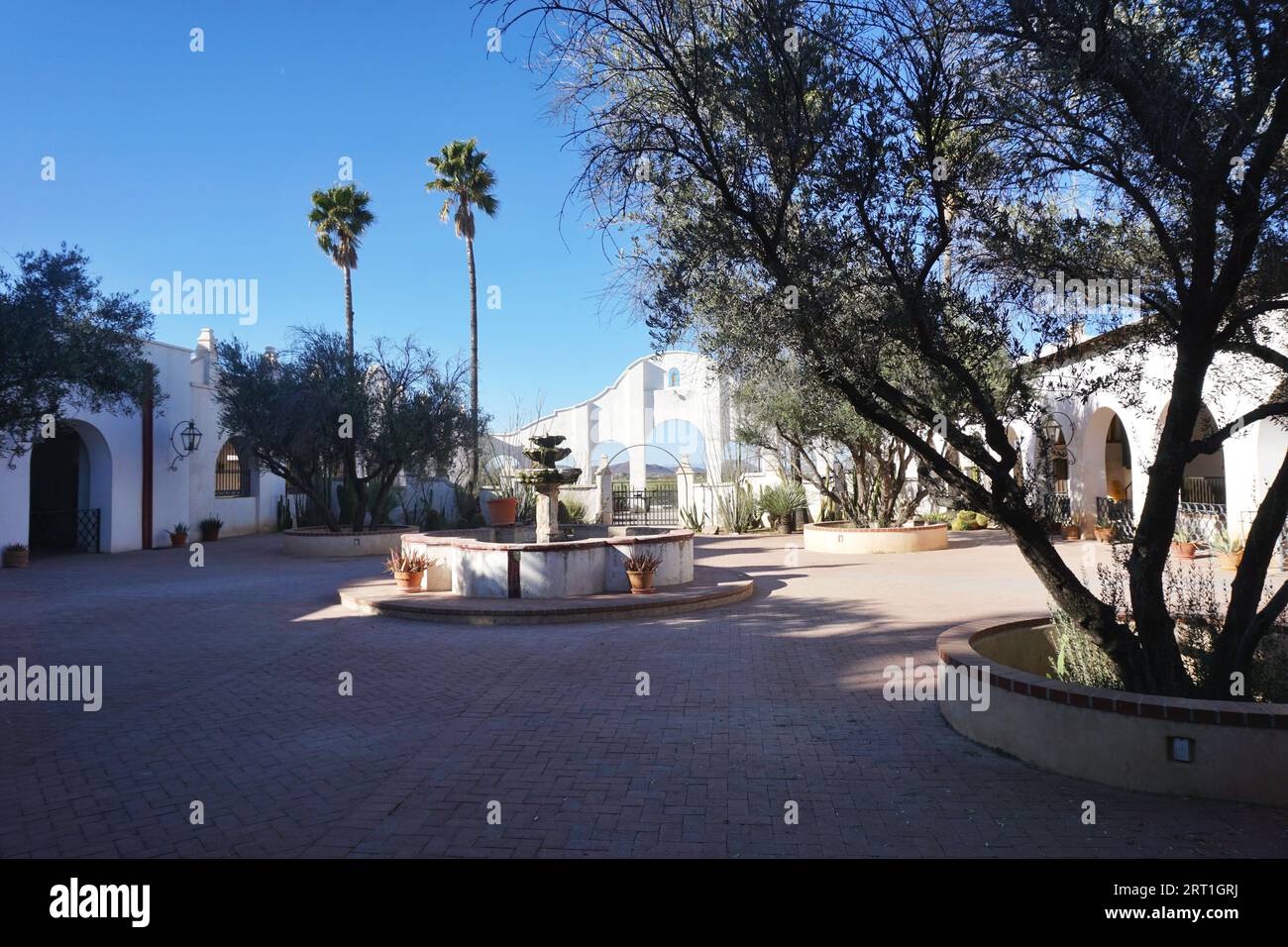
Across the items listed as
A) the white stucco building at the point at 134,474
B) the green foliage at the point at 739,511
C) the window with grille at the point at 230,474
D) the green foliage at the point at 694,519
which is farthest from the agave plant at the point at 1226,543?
the window with grille at the point at 230,474

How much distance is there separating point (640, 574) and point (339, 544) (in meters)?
10.7

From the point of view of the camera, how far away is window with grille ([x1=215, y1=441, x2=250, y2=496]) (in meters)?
25.0

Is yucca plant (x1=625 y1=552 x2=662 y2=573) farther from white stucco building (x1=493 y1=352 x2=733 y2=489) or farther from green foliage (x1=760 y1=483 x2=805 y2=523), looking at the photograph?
white stucco building (x1=493 y1=352 x2=733 y2=489)

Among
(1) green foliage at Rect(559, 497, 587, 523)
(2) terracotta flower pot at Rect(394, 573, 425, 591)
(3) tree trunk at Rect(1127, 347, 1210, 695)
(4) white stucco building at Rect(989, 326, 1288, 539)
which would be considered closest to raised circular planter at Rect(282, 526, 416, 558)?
(1) green foliage at Rect(559, 497, 587, 523)

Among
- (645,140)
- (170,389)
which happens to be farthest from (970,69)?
(170,389)

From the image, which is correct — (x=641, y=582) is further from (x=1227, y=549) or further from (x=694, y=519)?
Answer: (x=694, y=519)

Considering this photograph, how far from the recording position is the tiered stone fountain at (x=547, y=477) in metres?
13.6

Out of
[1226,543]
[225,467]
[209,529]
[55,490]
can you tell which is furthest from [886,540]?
[55,490]

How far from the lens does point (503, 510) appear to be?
2311cm

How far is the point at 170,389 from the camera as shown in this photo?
A: 21625mm

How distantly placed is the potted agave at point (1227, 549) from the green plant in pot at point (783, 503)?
37.4 feet

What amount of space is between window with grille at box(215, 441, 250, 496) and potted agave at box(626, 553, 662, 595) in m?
17.8
